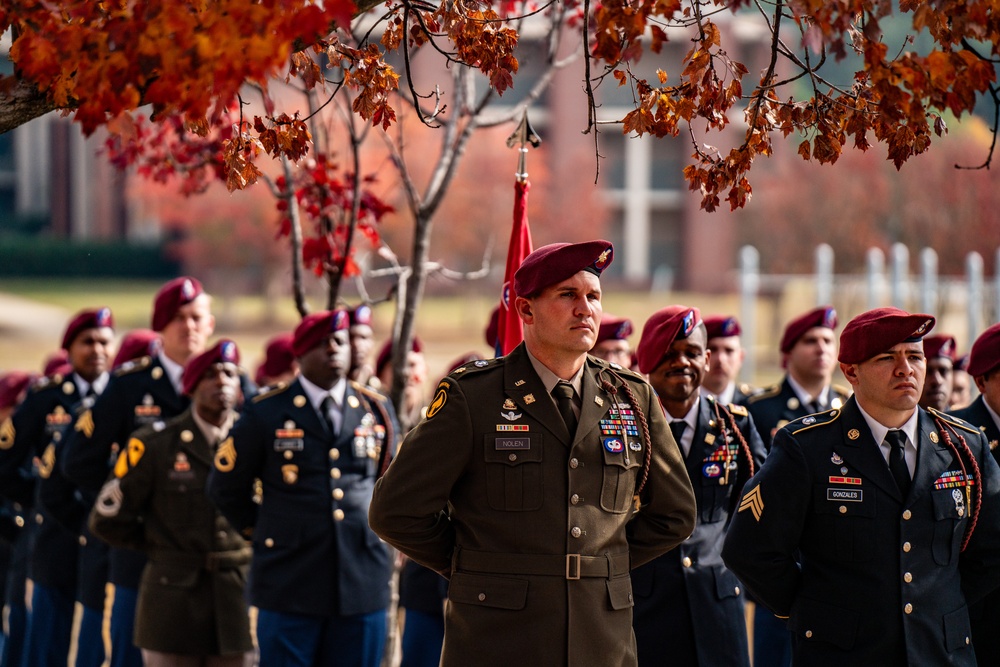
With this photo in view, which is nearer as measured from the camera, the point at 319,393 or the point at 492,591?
the point at 492,591

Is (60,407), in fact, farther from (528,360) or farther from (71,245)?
(71,245)

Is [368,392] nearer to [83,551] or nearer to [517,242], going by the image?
[517,242]

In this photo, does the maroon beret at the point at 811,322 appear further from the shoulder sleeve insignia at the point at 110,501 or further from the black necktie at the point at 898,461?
the shoulder sleeve insignia at the point at 110,501

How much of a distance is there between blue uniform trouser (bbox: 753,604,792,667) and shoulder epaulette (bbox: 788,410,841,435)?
2077 millimetres

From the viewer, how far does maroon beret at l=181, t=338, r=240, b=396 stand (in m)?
6.41

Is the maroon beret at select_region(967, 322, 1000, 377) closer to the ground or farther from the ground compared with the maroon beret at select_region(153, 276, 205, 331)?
closer to the ground

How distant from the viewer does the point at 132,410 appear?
716 cm

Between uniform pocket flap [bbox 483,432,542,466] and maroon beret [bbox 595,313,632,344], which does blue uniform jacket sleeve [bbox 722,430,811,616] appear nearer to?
uniform pocket flap [bbox 483,432,542,466]

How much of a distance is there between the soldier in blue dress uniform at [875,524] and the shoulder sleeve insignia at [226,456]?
2.48 m

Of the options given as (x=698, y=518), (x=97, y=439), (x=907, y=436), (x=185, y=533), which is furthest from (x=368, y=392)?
(x=907, y=436)

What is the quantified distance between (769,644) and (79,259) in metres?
38.9

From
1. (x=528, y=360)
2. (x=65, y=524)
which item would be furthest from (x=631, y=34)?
(x=65, y=524)

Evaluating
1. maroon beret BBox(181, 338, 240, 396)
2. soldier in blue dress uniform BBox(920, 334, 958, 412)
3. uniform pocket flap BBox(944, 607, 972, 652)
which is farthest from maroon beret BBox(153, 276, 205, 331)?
uniform pocket flap BBox(944, 607, 972, 652)

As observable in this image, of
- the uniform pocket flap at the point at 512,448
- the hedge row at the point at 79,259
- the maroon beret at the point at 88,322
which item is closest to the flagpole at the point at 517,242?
the uniform pocket flap at the point at 512,448
